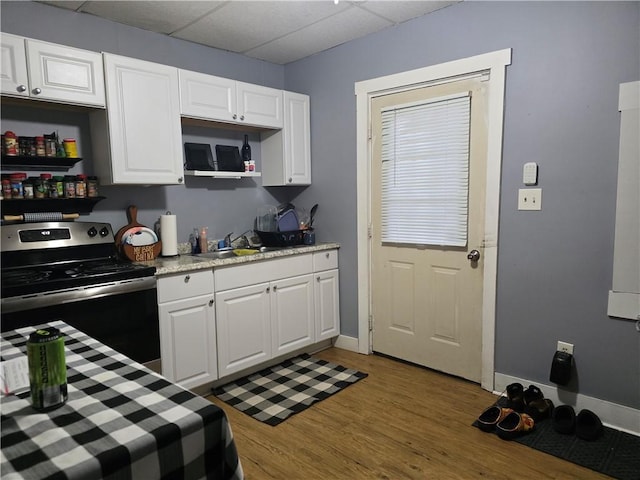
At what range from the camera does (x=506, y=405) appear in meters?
2.56

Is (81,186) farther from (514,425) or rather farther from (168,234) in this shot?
(514,425)

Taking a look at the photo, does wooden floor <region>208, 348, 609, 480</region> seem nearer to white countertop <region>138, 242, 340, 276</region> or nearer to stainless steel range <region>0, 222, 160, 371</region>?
stainless steel range <region>0, 222, 160, 371</region>

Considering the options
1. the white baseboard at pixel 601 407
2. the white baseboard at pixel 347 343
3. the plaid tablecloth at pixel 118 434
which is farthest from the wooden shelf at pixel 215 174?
the white baseboard at pixel 601 407

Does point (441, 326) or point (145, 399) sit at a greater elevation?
point (145, 399)

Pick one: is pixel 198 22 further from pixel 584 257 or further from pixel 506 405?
pixel 506 405

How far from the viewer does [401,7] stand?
9.01 ft

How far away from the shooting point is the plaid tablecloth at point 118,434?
0.75 metres

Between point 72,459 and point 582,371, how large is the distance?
2.55 m

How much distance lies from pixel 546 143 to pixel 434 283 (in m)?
1.14

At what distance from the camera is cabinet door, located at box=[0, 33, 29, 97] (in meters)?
2.14

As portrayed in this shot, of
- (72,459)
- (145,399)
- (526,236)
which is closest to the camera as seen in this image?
(72,459)

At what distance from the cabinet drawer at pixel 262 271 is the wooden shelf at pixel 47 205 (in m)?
0.90

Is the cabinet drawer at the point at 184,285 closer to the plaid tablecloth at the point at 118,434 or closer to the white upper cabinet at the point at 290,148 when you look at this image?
the white upper cabinet at the point at 290,148

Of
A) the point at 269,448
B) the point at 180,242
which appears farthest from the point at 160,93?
the point at 269,448
